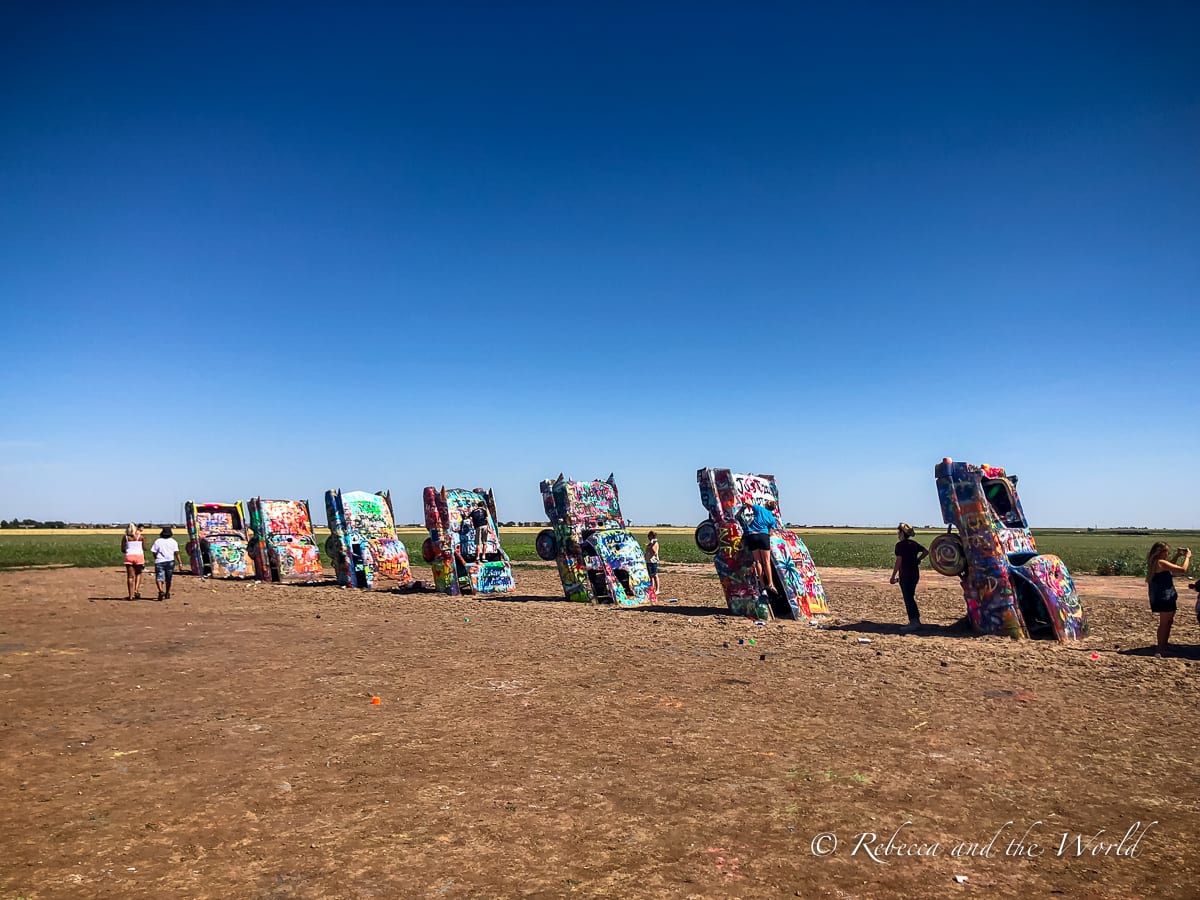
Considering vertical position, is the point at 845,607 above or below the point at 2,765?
below

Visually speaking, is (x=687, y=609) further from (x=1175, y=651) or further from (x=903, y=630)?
(x=1175, y=651)

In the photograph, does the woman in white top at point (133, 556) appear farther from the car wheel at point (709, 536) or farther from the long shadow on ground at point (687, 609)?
the car wheel at point (709, 536)

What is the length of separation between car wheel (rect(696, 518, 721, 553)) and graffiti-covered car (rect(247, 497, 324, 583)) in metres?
17.0

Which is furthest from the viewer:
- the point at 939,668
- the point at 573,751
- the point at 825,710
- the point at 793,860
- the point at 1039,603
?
the point at 1039,603

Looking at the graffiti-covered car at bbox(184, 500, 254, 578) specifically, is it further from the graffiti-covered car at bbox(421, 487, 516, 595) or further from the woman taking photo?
the woman taking photo

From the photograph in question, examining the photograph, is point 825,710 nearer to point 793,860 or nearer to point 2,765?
point 793,860

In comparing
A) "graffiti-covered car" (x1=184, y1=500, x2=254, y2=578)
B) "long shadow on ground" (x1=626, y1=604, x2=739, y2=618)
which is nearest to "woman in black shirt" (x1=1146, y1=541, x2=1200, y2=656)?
"long shadow on ground" (x1=626, y1=604, x2=739, y2=618)

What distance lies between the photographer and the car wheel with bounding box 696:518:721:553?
1678 centimetres

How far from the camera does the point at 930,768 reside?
6.46 metres

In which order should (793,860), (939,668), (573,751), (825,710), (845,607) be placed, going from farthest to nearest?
1. (845,607)
2. (939,668)
3. (825,710)
4. (573,751)
5. (793,860)

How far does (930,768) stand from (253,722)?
663 cm

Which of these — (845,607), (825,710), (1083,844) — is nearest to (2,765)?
(825,710)

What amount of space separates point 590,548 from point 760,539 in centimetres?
570

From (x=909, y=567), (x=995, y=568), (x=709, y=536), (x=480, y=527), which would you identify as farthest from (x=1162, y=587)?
(x=480, y=527)
